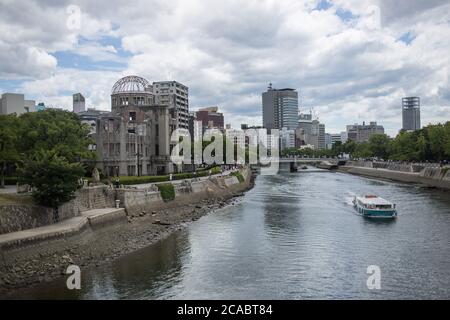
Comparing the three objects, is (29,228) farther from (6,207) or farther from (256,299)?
(256,299)

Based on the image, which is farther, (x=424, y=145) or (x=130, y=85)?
(x=424, y=145)

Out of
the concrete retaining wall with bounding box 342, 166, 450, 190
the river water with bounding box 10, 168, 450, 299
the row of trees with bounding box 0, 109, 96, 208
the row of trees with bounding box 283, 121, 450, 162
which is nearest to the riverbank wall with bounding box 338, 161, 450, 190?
the concrete retaining wall with bounding box 342, 166, 450, 190

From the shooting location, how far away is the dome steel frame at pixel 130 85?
109875mm

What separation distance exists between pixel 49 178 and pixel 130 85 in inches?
2812

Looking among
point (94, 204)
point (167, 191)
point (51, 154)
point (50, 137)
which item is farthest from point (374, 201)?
point (50, 137)

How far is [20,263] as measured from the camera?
32.9 metres

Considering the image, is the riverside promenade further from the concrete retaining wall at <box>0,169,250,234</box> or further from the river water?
the river water

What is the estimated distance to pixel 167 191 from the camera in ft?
223

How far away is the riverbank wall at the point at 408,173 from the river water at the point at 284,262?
41891mm

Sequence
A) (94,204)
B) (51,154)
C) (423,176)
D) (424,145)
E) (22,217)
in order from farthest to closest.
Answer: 1. (424,145)
2. (423,176)
3. (94,204)
4. (51,154)
5. (22,217)

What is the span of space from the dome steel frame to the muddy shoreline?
5227 centimetres

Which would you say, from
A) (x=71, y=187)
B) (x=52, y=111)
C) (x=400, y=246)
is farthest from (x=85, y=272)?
(x=52, y=111)

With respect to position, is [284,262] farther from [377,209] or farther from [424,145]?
[424,145]

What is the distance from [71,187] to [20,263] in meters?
11.7
